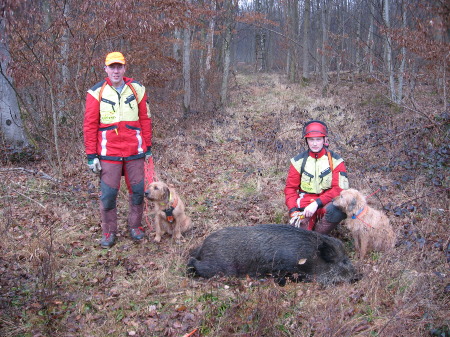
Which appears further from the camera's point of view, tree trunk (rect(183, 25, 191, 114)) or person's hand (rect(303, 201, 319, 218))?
tree trunk (rect(183, 25, 191, 114))

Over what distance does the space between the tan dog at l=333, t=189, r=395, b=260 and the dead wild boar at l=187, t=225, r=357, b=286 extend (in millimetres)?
573

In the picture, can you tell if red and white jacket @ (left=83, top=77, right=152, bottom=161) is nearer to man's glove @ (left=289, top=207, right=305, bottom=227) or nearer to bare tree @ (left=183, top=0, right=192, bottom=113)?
man's glove @ (left=289, top=207, right=305, bottom=227)

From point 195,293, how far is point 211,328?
651 millimetres

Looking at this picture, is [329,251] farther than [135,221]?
No

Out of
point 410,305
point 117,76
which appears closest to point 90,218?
point 117,76

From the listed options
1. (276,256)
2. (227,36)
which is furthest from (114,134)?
(227,36)

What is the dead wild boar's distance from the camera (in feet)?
14.2

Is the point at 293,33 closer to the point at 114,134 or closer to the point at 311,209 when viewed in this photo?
the point at 311,209

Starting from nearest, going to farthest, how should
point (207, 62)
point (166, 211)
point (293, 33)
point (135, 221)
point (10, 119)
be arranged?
1. point (166, 211)
2. point (135, 221)
3. point (10, 119)
4. point (207, 62)
5. point (293, 33)

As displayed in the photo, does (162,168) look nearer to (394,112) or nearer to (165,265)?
(165,265)

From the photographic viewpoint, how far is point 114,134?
5043 mm

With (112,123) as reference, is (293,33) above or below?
above

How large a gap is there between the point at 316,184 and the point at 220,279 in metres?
2.00

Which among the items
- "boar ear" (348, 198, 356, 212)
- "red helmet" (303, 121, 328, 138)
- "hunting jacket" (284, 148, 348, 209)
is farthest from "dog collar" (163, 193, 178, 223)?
"boar ear" (348, 198, 356, 212)
